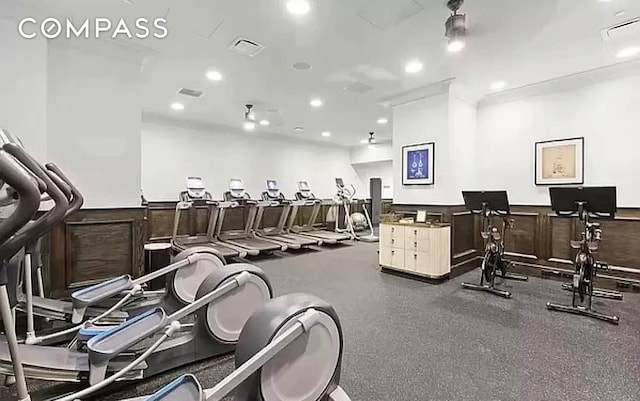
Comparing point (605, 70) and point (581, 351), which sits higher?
point (605, 70)

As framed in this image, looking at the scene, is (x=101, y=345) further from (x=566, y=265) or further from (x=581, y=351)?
(x=566, y=265)

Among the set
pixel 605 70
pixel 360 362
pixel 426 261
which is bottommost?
pixel 360 362

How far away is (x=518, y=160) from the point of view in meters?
5.30

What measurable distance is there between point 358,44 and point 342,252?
14.7 ft

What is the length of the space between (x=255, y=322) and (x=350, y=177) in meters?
11.2

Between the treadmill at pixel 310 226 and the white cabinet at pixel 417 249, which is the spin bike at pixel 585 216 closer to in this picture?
the white cabinet at pixel 417 249

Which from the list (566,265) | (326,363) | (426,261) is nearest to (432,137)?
(426,261)

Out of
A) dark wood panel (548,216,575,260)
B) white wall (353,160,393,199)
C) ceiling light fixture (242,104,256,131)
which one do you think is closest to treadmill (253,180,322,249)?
ceiling light fixture (242,104,256,131)

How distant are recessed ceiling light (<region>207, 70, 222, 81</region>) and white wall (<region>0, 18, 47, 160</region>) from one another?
2001 mm

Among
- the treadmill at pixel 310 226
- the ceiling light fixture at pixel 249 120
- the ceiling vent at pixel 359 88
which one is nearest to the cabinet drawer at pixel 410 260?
the ceiling vent at pixel 359 88

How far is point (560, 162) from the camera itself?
4879 mm

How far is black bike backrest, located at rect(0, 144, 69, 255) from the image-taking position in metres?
1.32

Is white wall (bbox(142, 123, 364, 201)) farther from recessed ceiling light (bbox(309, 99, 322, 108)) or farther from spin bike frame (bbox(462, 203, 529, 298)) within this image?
spin bike frame (bbox(462, 203, 529, 298))

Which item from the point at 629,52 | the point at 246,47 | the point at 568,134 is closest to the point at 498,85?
the point at 568,134
